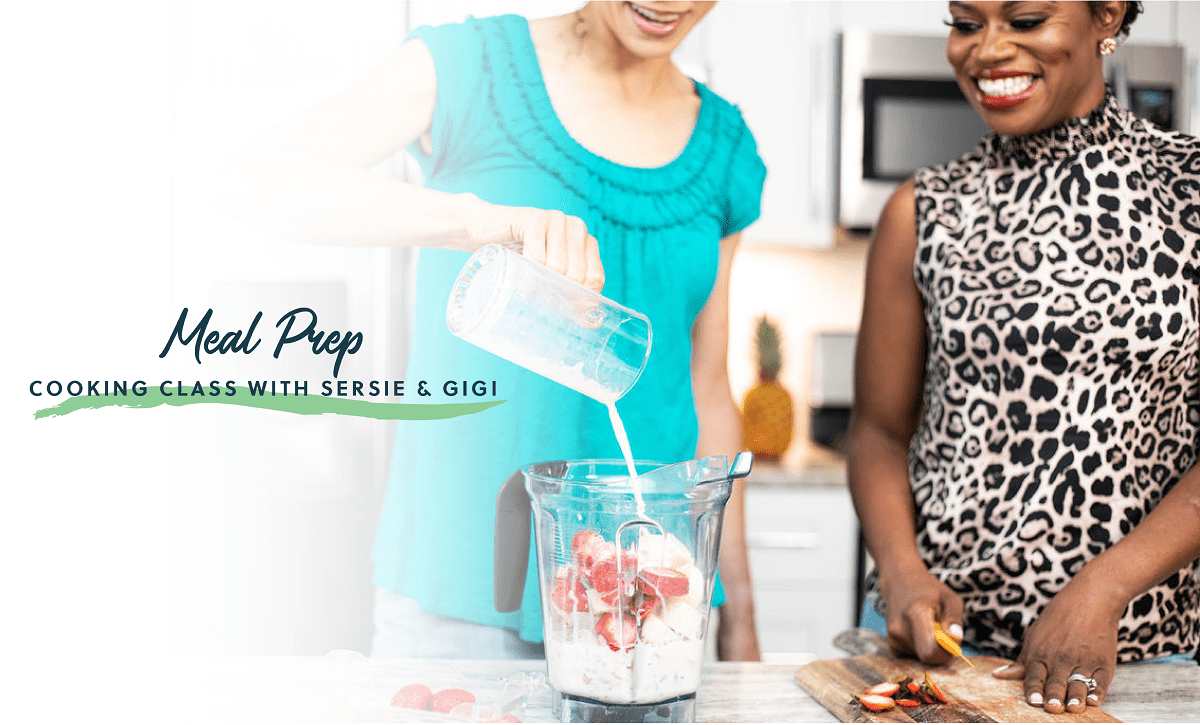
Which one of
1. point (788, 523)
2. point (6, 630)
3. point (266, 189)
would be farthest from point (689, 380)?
point (788, 523)

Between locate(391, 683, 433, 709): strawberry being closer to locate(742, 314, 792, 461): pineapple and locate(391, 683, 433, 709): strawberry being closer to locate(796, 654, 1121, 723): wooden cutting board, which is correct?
locate(796, 654, 1121, 723): wooden cutting board

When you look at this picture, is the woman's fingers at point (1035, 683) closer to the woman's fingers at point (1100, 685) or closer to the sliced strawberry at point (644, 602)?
the woman's fingers at point (1100, 685)

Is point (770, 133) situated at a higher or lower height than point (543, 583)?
higher

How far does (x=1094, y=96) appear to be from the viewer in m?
1.04

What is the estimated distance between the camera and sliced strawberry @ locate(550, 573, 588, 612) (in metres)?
0.72

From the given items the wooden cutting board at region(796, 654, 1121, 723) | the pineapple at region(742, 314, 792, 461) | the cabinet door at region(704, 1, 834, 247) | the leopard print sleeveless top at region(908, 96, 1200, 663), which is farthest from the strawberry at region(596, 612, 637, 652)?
the cabinet door at region(704, 1, 834, 247)

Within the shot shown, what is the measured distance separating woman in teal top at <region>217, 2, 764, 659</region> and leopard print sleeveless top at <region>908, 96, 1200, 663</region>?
27 centimetres

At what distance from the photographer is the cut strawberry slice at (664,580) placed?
710 millimetres

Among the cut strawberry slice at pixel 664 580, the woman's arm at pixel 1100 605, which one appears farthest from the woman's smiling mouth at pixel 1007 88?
the cut strawberry slice at pixel 664 580

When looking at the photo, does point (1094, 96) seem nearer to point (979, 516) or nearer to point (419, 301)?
point (979, 516)

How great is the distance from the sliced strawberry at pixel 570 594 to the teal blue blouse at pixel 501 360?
253mm

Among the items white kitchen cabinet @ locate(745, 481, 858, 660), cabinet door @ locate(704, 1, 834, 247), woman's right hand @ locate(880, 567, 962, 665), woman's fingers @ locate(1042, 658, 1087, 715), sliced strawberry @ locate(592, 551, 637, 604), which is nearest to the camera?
sliced strawberry @ locate(592, 551, 637, 604)

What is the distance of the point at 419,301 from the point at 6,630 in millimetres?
525

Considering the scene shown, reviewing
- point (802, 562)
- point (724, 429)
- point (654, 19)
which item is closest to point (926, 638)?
point (724, 429)
